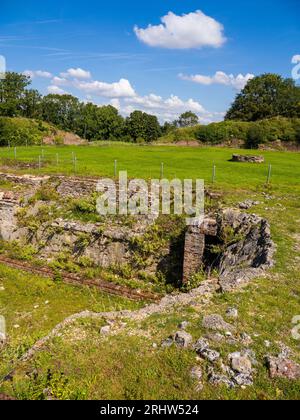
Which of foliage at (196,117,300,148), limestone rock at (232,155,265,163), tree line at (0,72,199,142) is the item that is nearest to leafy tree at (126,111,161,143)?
A: tree line at (0,72,199,142)

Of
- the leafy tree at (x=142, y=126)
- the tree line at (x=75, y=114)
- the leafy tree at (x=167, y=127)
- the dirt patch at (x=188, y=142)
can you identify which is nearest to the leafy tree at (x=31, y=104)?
the tree line at (x=75, y=114)

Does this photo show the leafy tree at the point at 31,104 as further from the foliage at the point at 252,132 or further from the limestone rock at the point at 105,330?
the limestone rock at the point at 105,330

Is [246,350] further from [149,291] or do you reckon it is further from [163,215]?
[163,215]

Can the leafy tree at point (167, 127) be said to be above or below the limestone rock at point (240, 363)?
above

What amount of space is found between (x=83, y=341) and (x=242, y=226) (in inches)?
272

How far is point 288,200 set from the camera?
13.4 metres

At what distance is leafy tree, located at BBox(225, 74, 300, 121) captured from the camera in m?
60.7

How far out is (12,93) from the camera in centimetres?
7100

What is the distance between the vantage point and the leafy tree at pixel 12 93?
220 ft

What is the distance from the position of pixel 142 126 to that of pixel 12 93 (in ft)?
97.2

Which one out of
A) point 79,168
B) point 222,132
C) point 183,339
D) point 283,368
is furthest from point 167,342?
point 222,132

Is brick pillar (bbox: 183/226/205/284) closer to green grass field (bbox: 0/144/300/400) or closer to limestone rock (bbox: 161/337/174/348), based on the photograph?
green grass field (bbox: 0/144/300/400)

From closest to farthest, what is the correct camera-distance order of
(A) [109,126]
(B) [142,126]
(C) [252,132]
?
(C) [252,132], (B) [142,126], (A) [109,126]

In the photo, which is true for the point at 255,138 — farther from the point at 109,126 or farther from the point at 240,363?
the point at 109,126
